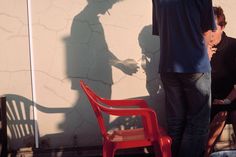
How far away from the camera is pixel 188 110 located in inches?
126

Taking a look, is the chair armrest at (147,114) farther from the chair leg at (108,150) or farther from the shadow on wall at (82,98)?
the shadow on wall at (82,98)

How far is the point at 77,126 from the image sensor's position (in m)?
3.99

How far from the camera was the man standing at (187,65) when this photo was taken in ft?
9.84

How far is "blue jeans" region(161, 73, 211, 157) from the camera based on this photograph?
308cm

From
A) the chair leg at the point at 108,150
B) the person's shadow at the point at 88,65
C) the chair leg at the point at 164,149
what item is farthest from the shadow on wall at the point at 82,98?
the chair leg at the point at 164,149

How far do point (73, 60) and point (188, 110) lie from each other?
1216mm

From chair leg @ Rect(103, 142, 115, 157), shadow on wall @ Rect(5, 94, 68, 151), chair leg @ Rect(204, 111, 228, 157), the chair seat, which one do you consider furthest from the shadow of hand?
chair leg @ Rect(103, 142, 115, 157)

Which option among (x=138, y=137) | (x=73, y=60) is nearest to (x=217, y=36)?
(x=138, y=137)

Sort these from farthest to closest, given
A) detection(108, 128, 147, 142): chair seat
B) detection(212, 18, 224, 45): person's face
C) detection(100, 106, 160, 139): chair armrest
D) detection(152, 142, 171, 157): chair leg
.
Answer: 1. detection(212, 18, 224, 45): person's face
2. detection(108, 128, 147, 142): chair seat
3. detection(152, 142, 171, 157): chair leg
4. detection(100, 106, 160, 139): chair armrest

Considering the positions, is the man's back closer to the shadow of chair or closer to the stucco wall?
the stucco wall

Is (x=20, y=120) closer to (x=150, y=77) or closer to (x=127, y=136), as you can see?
(x=127, y=136)

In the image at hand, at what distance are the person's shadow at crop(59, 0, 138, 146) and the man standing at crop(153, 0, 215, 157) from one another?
800 mm

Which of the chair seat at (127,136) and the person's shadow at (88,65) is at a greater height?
the person's shadow at (88,65)

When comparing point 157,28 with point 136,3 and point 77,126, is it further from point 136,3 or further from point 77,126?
point 77,126
